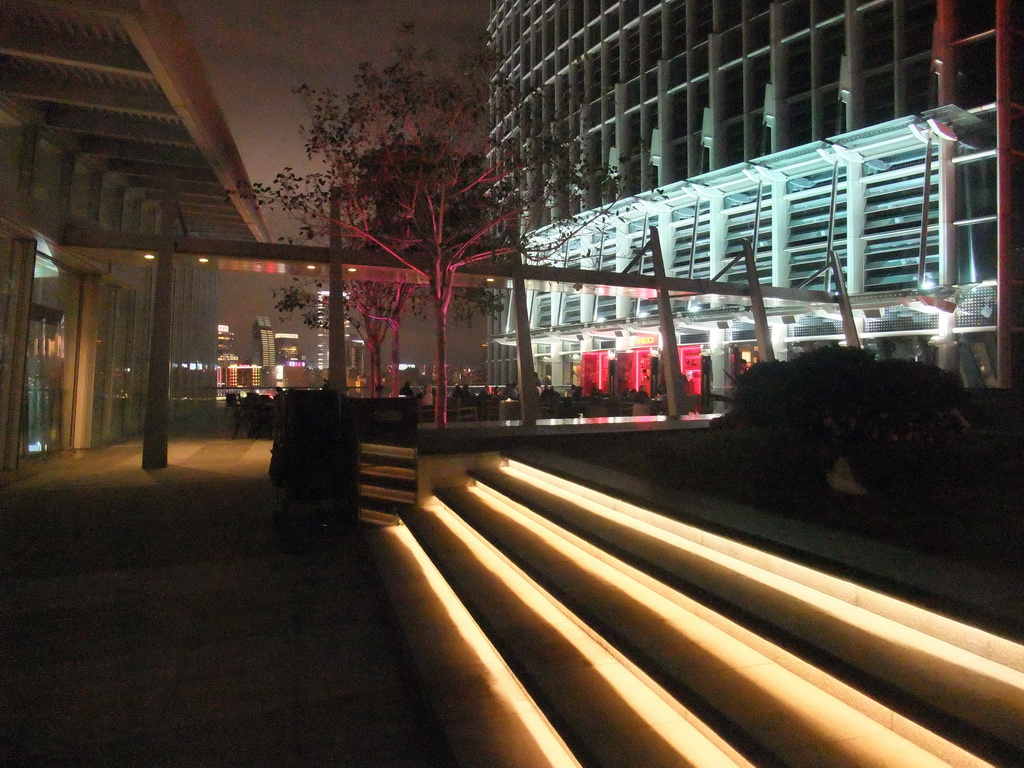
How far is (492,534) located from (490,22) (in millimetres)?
45591

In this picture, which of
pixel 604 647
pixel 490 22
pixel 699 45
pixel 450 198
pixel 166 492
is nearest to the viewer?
pixel 604 647

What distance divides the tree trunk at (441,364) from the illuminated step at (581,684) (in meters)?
7.43

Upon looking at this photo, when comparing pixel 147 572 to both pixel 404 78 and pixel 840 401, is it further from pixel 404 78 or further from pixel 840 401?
pixel 404 78

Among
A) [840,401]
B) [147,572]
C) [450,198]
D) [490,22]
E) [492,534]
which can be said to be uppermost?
[490,22]

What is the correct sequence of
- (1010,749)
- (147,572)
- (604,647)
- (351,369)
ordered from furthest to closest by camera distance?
(351,369) → (147,572) → (604,647) → (1010,749)

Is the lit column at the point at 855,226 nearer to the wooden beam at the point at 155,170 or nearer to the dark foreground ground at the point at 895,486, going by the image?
the dark foreground ground at the point at 895,486

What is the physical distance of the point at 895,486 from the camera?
5816 mm

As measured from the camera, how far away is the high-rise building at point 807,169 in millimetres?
19266

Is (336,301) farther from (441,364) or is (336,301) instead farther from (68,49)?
(68,49)

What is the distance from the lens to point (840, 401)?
5590mm

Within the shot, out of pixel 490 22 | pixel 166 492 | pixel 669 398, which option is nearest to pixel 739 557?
pixel 166 492

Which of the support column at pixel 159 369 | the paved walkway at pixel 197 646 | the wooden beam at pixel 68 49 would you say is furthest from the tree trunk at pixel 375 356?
the paved walkway at pixel 197 646

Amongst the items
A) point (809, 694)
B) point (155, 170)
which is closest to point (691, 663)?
point (809, 694)

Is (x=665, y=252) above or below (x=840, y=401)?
above
